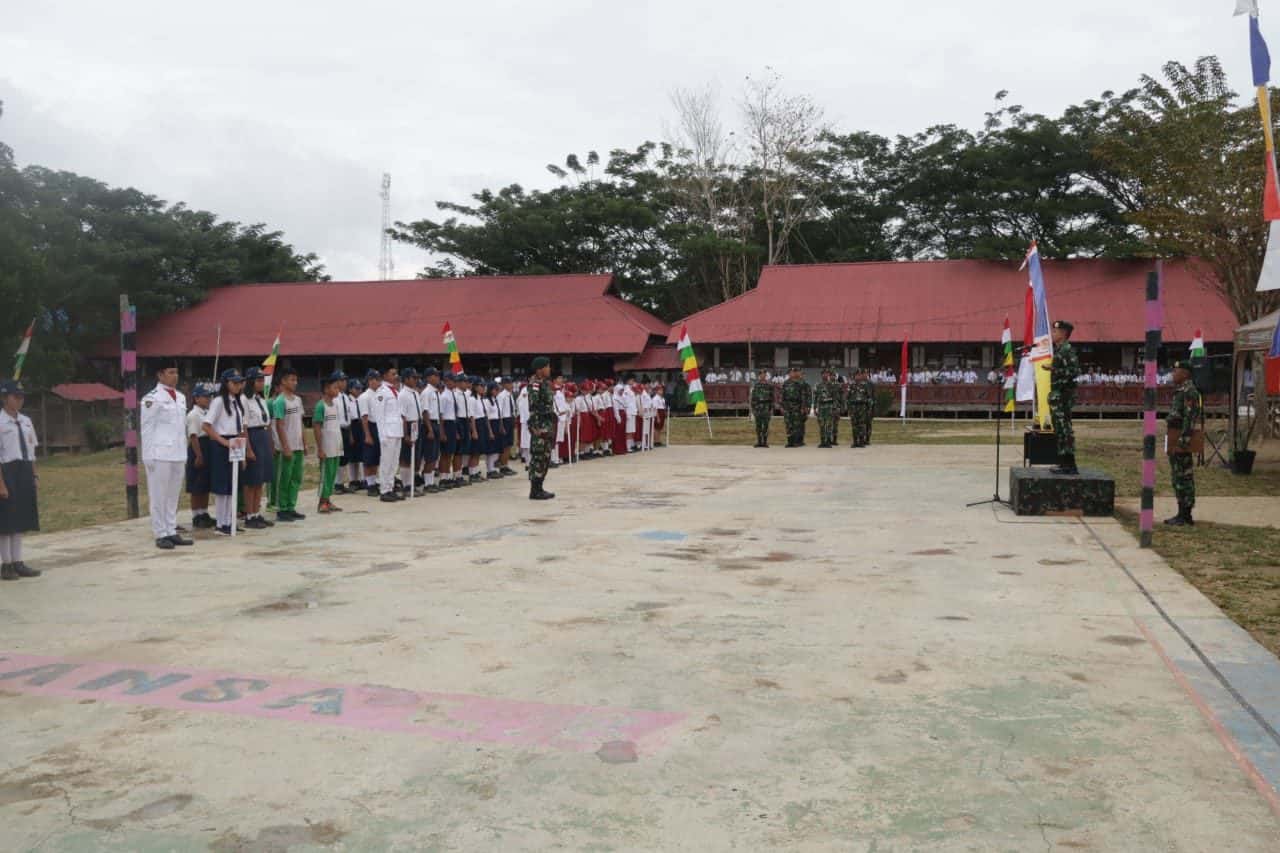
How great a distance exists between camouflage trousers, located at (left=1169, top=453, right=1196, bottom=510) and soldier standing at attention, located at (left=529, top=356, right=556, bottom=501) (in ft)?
23.1

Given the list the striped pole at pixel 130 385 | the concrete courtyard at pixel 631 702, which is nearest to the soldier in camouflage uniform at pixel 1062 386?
the concrete courtyard at pixel 631 702

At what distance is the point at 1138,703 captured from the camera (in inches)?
184

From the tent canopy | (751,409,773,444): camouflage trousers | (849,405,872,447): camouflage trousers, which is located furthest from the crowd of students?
the tent canopy

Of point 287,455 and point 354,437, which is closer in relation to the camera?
point 287,455

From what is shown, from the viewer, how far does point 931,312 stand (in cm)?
3716

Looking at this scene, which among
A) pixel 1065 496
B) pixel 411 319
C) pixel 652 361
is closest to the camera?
pixel 1065 496

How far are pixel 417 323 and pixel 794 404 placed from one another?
20.8 m

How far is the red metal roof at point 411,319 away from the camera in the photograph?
38.2m

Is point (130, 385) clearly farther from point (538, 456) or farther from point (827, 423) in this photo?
point (827, 423)

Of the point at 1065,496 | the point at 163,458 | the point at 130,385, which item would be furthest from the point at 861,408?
the point at 163,458

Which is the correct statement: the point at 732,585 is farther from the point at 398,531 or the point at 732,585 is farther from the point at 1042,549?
the point at 398,531

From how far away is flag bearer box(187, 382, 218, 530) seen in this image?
10.1 metres

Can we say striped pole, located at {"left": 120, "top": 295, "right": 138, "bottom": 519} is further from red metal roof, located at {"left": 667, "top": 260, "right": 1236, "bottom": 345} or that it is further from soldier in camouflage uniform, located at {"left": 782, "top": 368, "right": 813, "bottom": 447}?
red metal roof, located at {"left": 667, "top": 260, "right": 1236, "bottom": 345}

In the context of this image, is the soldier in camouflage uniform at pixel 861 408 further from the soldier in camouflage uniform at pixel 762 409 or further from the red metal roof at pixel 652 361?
the red metal roof at pixel 652 361
